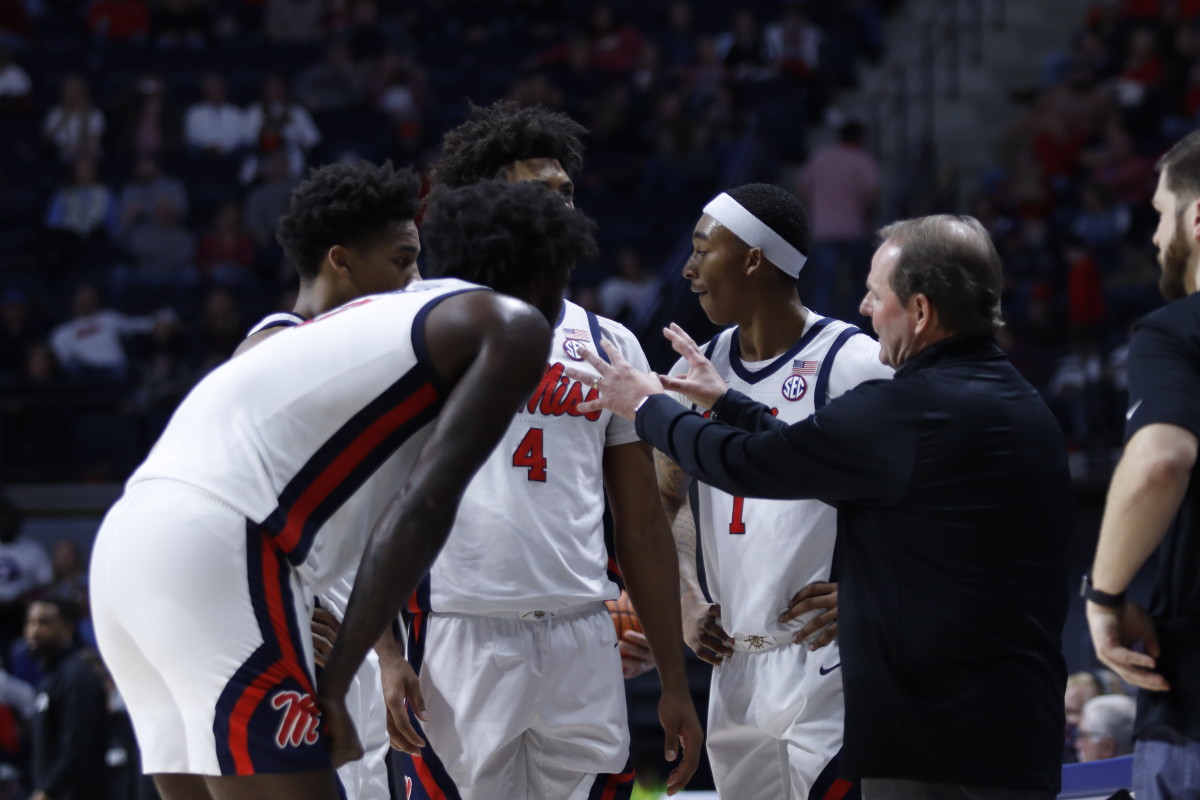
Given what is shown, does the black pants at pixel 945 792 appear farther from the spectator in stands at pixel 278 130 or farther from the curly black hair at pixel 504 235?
the spectator in stands at pixel 278 130

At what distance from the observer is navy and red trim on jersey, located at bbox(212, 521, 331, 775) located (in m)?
2.55

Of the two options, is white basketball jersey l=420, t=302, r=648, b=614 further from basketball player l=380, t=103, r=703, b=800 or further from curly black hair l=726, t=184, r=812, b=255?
curly black hair l=726, t=184, r=812, b=255

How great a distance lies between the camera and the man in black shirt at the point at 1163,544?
3.00 m

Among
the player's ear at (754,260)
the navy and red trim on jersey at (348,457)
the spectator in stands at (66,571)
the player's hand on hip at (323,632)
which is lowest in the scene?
the spectator in stands at (66,571)

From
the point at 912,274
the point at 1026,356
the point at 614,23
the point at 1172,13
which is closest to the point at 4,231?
the point at 614,23

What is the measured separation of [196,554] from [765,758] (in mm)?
1884

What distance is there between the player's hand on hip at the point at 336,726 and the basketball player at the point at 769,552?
1.49 m

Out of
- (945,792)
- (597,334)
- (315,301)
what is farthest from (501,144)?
(945,792)

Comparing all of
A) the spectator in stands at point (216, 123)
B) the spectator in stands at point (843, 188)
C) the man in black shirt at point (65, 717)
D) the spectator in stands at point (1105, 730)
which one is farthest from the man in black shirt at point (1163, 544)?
the spectator in stands at point (216, 123)

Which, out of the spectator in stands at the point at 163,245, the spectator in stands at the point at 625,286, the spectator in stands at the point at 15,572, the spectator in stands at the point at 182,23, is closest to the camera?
the spectator in stands at the point at 15,572

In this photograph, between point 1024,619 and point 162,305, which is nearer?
point 1024,619

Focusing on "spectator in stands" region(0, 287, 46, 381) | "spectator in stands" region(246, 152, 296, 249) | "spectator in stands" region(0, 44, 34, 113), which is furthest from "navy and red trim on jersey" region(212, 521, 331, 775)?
"spectator in stands" region(0, 44, 34, 113)

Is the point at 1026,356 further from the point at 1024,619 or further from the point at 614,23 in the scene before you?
the point at 1024,619

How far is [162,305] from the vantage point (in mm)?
12695
